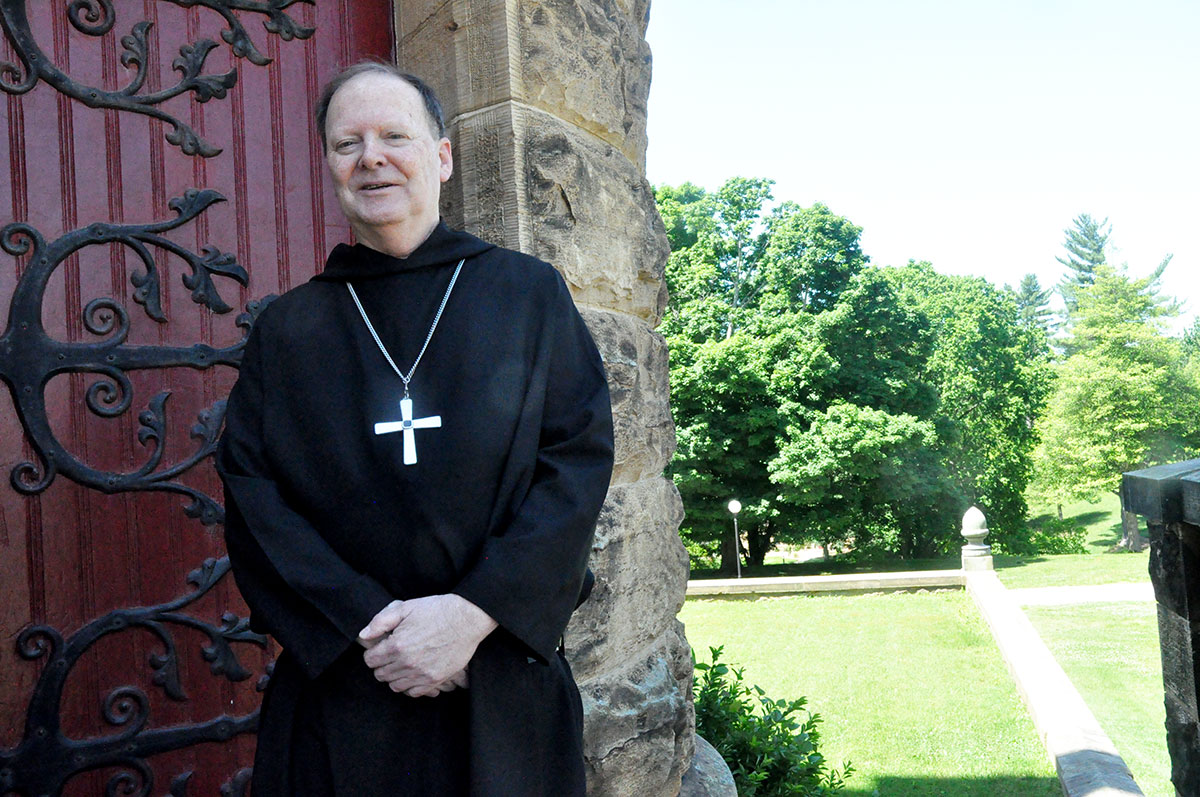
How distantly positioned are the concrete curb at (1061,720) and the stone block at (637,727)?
3242mm

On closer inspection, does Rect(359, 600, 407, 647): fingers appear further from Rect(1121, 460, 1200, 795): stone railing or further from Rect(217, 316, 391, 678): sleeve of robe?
Rect(1121, 460, 1200, 795): stone railing

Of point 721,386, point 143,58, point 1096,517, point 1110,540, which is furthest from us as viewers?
point 1096,517

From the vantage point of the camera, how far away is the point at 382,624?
1.45 meters

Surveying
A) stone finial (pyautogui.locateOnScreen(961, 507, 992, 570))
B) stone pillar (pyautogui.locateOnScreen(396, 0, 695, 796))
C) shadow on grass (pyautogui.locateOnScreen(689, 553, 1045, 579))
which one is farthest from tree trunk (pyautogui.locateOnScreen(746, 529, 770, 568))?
stone pillar (pyautogui.locateOnScreen(396, 0, 695, 796))

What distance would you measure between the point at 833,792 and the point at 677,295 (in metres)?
21.9

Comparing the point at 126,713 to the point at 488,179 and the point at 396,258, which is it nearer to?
the point at 396,258

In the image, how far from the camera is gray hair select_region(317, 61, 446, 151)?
1.72 m

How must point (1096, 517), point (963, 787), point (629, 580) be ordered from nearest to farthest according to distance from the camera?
point (629, 580) < point (963, 787) < point (1096, 517)

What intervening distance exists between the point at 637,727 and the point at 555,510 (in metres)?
1.09

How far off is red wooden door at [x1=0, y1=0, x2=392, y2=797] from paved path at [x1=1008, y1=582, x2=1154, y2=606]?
13438mm

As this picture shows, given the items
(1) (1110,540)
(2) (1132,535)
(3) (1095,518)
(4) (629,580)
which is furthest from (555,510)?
(3) (1095,518)

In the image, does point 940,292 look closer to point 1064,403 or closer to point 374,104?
point 1064,403

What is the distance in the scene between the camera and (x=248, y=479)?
160 centimetres

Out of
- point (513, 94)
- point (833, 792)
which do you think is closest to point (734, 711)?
point (833, 792)
